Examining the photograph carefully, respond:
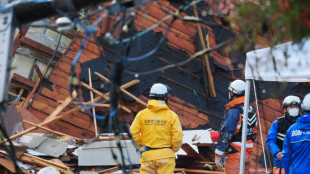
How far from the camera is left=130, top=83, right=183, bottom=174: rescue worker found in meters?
8.23

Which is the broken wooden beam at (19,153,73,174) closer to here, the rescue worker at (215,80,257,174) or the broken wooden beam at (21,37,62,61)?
the rescue worker at (215,80,257,174)

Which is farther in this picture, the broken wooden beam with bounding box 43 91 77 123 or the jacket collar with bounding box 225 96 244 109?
the broken wooden beam with bounding box 43 91 77 123

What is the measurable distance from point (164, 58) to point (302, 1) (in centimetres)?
894

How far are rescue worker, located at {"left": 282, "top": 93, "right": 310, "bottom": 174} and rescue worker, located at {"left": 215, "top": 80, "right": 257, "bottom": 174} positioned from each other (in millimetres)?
1182

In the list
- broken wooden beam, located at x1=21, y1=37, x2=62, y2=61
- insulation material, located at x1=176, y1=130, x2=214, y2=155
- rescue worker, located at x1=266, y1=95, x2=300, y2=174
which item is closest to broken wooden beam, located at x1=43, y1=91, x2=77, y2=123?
broken wooden beam, located at x1=21, y1=37, x2=62, y2=61

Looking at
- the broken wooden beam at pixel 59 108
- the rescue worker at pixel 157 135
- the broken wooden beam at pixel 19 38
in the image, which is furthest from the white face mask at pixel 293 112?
the broken wooden beam at pixel 19 38

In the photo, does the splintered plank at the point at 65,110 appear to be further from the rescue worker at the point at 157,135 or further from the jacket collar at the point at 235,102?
the jacket collar at the point at 235,102

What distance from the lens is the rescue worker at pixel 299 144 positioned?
723 cm

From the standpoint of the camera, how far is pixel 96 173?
34.3 feet

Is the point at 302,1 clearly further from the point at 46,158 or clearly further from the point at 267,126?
the point at 267,126

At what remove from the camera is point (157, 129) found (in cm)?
823

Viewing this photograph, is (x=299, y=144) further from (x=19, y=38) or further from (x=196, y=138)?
(x=19, y=38)

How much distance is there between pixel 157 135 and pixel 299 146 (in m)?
2.23

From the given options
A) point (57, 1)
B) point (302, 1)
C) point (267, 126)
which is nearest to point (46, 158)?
point (267, 126)
